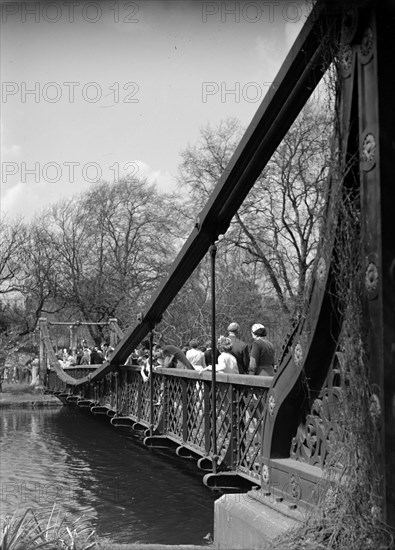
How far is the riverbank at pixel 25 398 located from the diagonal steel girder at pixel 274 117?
20.5 m

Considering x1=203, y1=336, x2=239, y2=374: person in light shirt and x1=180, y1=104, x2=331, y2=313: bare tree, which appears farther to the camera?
x1=180, y1=104, x2=331, y2=313: bare tree

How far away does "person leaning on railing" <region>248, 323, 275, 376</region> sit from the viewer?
6.72m

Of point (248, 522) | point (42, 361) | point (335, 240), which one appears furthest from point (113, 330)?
point (335, 240)

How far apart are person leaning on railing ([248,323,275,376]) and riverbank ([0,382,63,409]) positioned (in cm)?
1910

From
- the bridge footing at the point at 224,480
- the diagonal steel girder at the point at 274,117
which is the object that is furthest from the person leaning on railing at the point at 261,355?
the diagonal steel girder at the point at 274,117

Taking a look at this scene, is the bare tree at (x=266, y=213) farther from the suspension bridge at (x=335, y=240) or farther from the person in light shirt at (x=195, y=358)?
the suspension bridge at (x=335, y=240)

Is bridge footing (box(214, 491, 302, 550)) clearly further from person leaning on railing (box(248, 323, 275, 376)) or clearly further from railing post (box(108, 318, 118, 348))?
railing post (box(108, 318, 118, 348))

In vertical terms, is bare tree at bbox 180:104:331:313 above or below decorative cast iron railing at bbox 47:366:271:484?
above

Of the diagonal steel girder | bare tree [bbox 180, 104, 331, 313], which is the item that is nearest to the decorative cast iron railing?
the diagonal steel girder

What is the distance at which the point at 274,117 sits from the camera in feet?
11.5

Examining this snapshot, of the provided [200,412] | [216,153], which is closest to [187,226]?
[216,153]

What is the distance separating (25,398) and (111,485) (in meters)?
15.6

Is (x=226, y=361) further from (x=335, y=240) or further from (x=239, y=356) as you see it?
(x=335, y=240)

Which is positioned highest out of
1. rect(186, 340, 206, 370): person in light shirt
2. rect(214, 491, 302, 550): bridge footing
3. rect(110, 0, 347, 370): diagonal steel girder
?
rect(110, 0, 347, 370): diagonal steel girder
